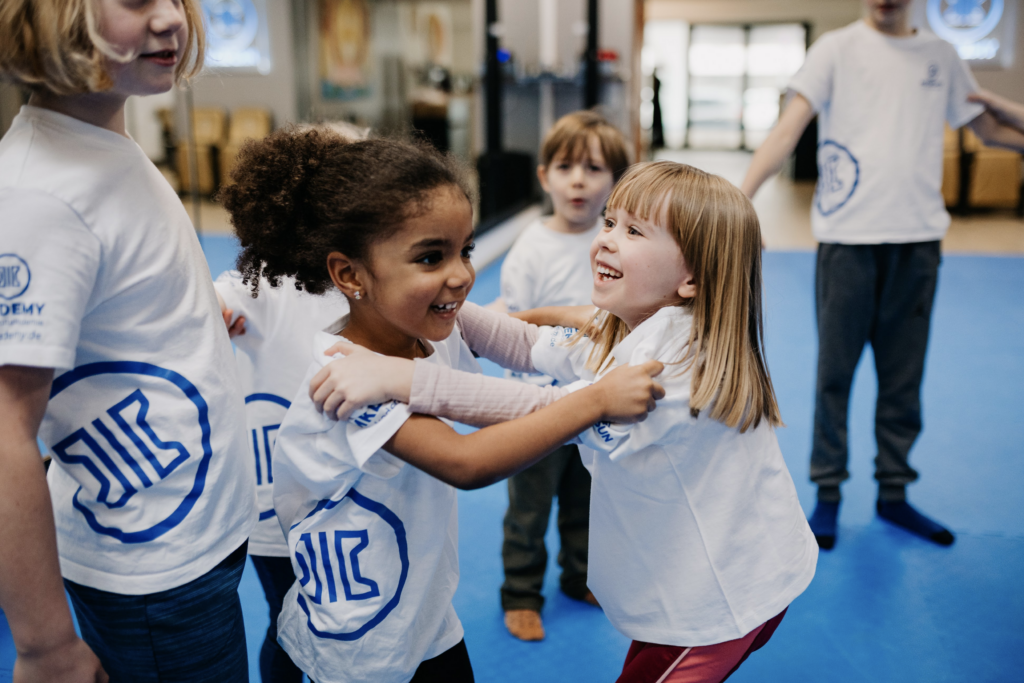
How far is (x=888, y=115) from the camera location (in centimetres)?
231

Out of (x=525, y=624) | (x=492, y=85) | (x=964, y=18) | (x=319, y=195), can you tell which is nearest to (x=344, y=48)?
(x=492, y=85)

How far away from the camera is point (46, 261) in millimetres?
803

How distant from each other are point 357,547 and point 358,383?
0.24 m

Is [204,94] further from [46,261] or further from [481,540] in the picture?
[46,261]

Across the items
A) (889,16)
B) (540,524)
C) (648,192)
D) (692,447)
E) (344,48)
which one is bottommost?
(540,524)

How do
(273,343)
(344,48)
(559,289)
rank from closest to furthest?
(273,343)
(559,289)
(344,48)

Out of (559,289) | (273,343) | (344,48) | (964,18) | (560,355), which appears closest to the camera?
(560,355)

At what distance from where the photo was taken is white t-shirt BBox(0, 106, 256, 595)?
81 centimetres

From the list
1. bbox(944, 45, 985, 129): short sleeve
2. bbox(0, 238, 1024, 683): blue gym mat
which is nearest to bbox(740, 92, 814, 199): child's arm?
bbox(944, 45, 985, 129): short sleeve

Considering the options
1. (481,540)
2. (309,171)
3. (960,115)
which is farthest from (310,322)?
(960,115)

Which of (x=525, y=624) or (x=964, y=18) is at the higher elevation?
(x=964, y=18)

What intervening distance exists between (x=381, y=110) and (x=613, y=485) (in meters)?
10.7

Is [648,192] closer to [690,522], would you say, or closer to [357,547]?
[690,522]

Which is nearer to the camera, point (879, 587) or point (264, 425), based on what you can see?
point (264, 425)
